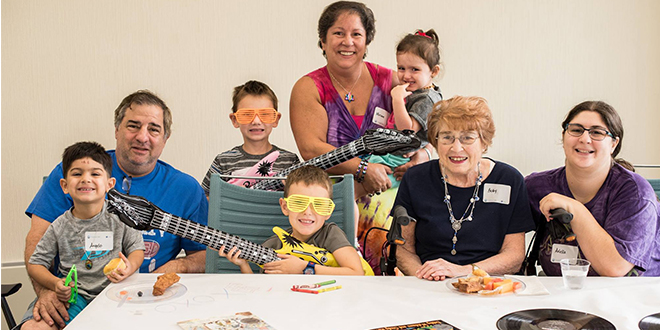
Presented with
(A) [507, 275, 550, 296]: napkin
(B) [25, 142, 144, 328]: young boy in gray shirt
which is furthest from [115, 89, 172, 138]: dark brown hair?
(A) [507, 275, 550, 296]: napkin

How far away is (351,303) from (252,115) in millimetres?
1697

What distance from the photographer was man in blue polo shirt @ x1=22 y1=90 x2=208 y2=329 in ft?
8.00

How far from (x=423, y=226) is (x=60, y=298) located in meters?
1.45

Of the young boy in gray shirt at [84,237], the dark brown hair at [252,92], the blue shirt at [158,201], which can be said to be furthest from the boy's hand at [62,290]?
the dark brown hair at [252,92]

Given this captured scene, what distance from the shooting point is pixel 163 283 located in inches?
66.4

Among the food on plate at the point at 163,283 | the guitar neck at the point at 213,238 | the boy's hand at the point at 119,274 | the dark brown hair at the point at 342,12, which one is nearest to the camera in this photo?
the food on plate at the point at 163,283

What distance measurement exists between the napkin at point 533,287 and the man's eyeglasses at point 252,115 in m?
1.73

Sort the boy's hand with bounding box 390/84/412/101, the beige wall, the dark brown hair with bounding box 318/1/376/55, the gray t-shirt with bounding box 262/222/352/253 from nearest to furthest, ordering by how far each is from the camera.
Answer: the gray t-shirt with bounding box 262/222/352/253
the boy's hand with bounding box 390/84/412/101
the dark brown hair with bounding box 318/1/376/55
the beige wall

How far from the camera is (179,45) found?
15.4 ft

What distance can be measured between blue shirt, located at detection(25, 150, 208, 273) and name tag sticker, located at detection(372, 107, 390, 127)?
1.00m

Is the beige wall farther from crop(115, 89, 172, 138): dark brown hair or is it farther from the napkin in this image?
the napkin

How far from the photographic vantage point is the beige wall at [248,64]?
4523 millimetres

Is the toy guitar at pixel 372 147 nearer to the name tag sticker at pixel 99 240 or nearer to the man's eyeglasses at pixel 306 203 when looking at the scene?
the man's eyeglasses at pixel 306 203

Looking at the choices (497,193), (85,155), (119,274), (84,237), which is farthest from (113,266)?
(497,193)
